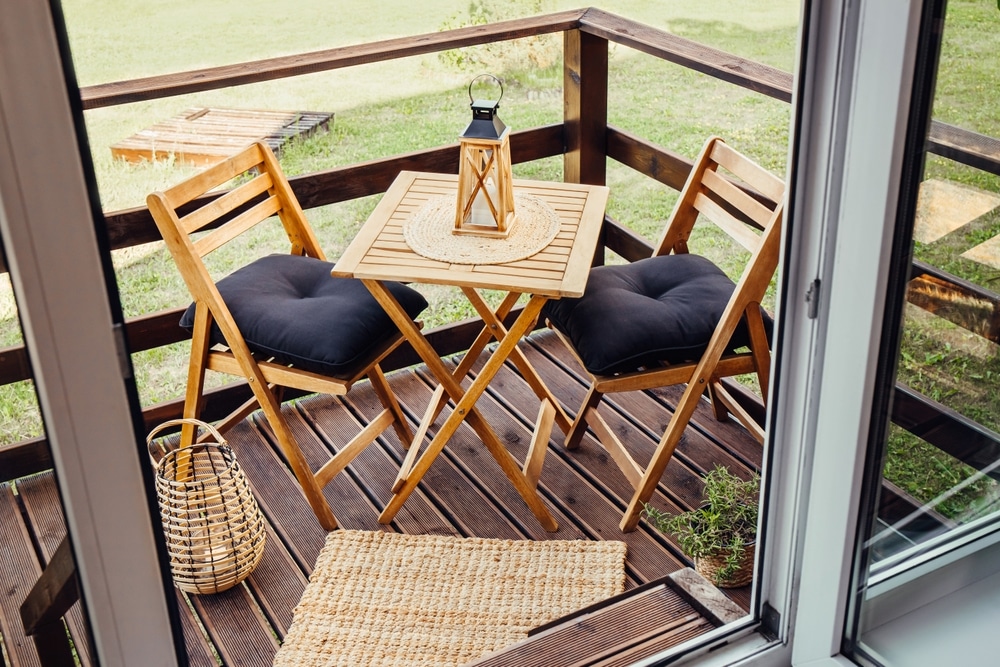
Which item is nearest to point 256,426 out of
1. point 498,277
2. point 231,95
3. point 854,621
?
point 498,277

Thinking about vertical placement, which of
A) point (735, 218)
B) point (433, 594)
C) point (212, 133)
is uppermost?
point (735, 218)

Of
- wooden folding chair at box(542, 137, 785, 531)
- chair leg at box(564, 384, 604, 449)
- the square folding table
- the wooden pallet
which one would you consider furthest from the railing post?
the wooden pallet

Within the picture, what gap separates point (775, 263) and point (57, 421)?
5.53 feet

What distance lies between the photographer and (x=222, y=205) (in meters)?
2.54

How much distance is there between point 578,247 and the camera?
2402 millimetres

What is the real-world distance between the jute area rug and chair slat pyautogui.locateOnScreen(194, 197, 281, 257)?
780 millimetres

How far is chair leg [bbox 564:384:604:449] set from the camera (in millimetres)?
2701

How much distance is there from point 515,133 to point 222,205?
39.0 inches

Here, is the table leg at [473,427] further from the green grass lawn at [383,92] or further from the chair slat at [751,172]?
the green grass lawn at [383,92]

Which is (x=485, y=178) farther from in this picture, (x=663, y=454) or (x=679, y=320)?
A: (x=663, y=454)

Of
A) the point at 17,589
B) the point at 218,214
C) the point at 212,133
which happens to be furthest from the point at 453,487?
the point at 212,133

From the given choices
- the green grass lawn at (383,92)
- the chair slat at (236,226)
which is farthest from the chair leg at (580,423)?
the green grass lawn at (383,92)

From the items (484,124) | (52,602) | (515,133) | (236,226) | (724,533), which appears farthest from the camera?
(515,133)

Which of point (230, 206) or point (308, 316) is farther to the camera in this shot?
point (230, 206)
